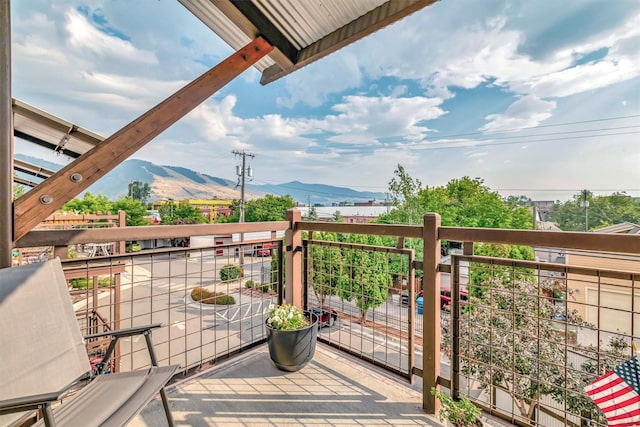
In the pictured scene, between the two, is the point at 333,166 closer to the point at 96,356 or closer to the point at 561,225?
the point at 561,225

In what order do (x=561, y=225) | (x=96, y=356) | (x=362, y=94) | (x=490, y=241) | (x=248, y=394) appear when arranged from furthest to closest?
(x=362, y=94), (x=561, y=225), (x=96, y=356), (x=248, y=394), (x=490, y=241)

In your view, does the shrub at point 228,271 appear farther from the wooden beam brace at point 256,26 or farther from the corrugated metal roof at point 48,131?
the corrugated metal roof at point 48,131

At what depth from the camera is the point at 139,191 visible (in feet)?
101

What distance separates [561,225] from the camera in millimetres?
21062

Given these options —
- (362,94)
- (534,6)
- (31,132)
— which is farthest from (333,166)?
(31,132)

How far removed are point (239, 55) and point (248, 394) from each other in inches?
92.0

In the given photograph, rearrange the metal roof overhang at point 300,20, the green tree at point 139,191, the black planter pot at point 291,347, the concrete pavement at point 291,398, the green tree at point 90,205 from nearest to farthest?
the concrete pavement at point 291,398
the metal roof overhang at point 300,20
the black planter pot at point 291,347
the green tree at point 90,205
the green tree at point 139,191

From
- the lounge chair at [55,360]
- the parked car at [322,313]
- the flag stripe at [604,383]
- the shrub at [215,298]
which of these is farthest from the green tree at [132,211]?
the flag stripe at [604,383]

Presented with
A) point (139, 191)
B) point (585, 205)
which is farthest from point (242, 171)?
point (585, 205)

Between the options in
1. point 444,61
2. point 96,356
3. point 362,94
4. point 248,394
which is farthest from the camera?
point 362,94

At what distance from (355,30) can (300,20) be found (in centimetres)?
42

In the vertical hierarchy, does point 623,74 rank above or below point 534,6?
below

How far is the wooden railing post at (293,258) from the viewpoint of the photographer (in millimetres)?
2572

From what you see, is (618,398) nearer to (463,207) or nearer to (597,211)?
(463,207)
